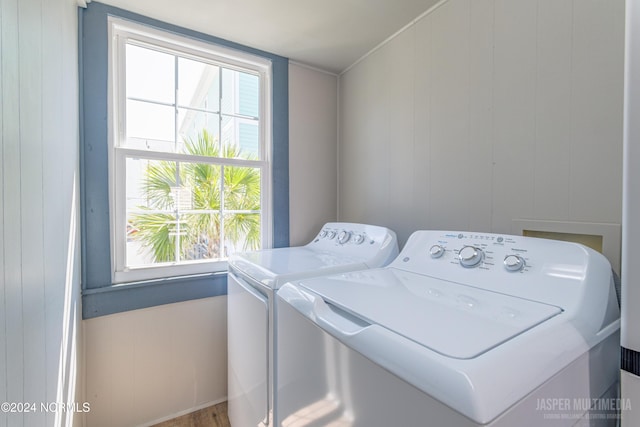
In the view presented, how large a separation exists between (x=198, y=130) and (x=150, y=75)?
38 centimetres

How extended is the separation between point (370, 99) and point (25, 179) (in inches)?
68.2

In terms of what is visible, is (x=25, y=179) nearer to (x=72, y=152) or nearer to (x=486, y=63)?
(x=72, y=152)

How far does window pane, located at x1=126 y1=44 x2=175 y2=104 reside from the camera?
158 cm

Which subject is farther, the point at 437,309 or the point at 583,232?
the point at 583,232

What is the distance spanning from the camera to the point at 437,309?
0.71 m

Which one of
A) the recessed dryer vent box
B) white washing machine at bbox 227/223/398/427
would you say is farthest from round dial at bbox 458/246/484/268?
white washing machine at bbox 227/223/398/427

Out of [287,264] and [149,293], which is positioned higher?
[287,264]

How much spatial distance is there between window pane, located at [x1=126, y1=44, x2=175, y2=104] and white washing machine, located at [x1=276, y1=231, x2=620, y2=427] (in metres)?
1.42

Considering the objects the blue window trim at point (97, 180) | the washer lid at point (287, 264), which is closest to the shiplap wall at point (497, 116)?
the washer lid at point (287, 264)

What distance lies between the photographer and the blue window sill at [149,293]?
1435 millimetres

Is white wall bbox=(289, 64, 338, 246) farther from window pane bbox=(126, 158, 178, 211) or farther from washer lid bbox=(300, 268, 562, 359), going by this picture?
washer lid bbox=(300, 268, 562, 359)

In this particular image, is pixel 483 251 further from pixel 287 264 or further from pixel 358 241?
pixel 287 264

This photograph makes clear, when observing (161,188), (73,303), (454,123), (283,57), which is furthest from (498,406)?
(283,57)

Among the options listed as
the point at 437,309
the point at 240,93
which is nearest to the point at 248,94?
the point at 240,93
